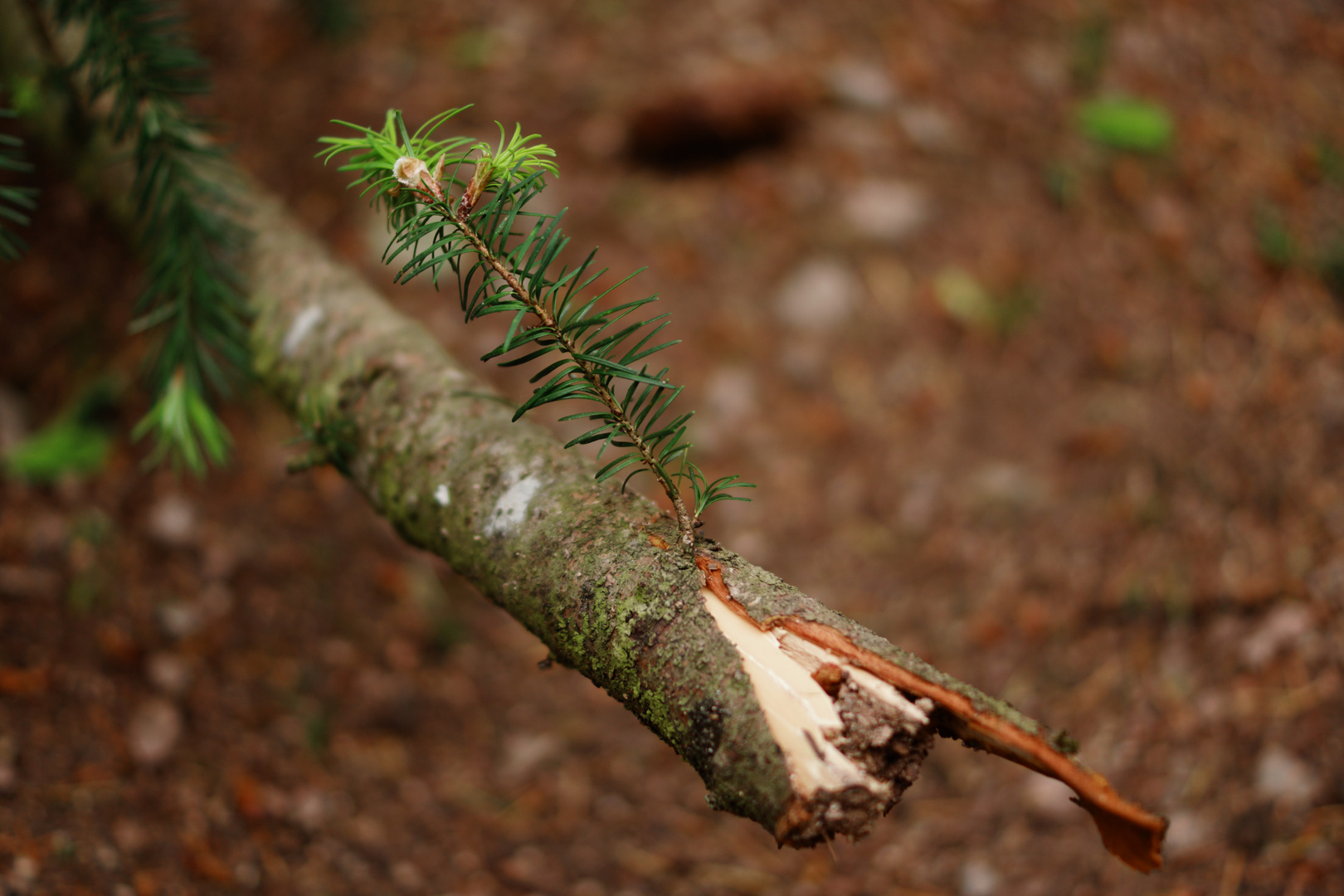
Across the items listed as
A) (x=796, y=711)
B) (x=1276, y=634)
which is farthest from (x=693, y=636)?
(x=1276, y=634)

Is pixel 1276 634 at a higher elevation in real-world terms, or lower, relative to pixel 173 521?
higher

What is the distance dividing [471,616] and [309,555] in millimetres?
572

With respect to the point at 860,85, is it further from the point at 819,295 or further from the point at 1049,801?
the point at 1049,801

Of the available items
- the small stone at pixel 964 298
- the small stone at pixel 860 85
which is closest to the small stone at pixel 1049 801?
the small stone at pixel 964 298

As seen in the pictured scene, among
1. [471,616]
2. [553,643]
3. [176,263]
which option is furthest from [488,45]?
[553,643]

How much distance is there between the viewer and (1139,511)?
249 centimetres

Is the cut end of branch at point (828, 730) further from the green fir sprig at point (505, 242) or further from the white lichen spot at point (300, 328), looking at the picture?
the white lichen spot at point (300, 328)

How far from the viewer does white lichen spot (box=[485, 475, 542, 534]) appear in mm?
1115

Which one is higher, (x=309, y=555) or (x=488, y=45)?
(x=488, y=45)

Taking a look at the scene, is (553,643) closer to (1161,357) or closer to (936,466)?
(936,466)

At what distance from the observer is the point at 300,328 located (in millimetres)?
1548

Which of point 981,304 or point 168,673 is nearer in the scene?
point 168,673

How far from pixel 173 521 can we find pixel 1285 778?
3.31 m

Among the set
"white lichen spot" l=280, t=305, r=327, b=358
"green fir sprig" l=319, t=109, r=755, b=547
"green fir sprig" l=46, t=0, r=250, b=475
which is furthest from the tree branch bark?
"green fir sprig" l=46, t=0, r=250, b=475
